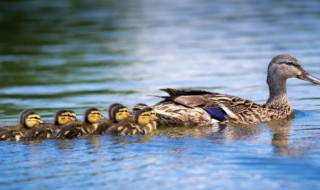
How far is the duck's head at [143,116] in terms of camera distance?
10109 millimetres

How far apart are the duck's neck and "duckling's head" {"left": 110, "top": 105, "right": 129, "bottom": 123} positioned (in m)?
2.10

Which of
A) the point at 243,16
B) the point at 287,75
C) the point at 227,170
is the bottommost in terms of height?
the point at 227,170

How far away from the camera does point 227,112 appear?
35.4 ft

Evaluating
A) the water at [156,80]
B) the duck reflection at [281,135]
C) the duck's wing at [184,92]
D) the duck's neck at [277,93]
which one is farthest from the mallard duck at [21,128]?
the duck's neck at [277,93]

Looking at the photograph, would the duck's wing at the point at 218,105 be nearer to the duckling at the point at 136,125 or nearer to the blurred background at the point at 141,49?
the duckling at the point at 136,125

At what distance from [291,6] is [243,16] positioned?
234cm

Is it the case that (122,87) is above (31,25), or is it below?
Result: below

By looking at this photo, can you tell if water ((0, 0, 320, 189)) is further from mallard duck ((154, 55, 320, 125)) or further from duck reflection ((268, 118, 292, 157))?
mallard duck ((154, 55, 320, 125))

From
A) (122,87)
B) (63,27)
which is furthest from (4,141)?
(63,27)

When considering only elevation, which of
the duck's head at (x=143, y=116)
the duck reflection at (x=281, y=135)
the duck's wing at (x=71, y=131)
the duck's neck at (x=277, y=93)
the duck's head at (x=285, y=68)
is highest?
the duck's head at (x=285, y=68)

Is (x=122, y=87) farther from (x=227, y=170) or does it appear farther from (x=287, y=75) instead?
(x=227, y=170)

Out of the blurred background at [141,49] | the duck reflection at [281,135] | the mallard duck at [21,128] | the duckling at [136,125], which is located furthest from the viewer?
the blurred background at [141,49]

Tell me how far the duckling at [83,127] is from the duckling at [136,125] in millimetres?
205

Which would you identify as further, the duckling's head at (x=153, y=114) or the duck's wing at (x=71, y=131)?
the duckling's head at (x=153, y=114)
